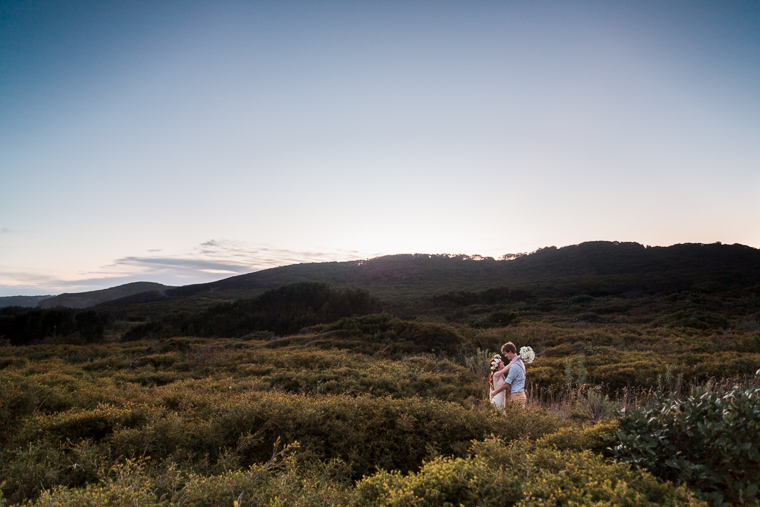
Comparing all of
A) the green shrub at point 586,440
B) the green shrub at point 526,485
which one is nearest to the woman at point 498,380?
the green shrub at point 586,440

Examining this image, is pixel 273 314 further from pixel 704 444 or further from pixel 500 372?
pixel 704 444

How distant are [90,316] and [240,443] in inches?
862

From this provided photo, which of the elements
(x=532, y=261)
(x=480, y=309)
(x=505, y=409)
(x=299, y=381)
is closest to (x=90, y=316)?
(x=299, y=381)

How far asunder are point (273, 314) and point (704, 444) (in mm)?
23330

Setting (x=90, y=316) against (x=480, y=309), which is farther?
(x=480, y=309)

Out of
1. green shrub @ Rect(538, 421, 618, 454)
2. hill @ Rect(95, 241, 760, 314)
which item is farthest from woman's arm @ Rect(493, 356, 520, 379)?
hill @ Rect(95, 241, 760, 314)

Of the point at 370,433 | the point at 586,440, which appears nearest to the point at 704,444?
the point at 586,440

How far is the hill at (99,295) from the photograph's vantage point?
5003 cm

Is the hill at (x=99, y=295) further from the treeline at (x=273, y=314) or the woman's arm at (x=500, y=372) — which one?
the woman's arm at (x=500, y=372)

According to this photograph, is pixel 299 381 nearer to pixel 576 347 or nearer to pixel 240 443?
pixel 240 443

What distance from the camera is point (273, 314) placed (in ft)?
79.4

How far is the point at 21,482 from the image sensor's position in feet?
11.6

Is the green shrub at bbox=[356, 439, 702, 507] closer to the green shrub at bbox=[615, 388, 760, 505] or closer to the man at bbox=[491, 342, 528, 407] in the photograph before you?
the green shrub at bbox=[615, 388, 760, 505]

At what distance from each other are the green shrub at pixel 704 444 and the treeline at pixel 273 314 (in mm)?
19497
